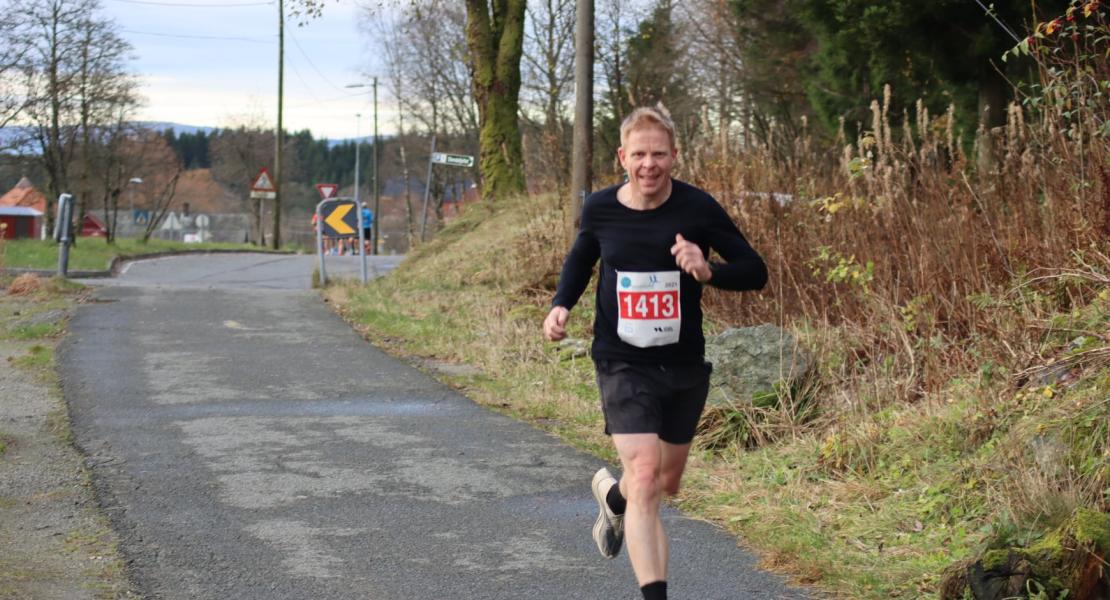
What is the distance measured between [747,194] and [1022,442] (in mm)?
6280

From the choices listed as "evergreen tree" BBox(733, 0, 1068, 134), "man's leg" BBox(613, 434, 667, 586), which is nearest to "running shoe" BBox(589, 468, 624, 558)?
"man's leg" BBox(613, 434, 667, 586)

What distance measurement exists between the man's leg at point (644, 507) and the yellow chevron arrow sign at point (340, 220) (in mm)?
16091

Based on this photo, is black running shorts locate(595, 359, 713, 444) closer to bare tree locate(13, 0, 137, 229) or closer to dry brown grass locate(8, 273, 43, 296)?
dry brown grass locate(8, 273, 43, 296)

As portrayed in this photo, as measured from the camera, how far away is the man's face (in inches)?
191

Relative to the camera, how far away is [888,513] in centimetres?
617

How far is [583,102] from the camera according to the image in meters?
14.9

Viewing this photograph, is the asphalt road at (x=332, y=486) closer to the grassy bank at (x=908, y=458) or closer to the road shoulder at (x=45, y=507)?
the road shoulder at (x=45, y=507)

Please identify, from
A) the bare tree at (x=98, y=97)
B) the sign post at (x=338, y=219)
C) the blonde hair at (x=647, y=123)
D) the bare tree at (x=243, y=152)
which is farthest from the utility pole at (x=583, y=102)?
the bare tree at (x=243, y=152)

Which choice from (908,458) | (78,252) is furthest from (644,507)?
(78,252)

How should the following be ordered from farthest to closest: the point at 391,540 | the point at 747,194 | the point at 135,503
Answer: the point at 747,194, the point at 135,503, the point at 391,540

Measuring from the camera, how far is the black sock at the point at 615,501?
5383 millimetres

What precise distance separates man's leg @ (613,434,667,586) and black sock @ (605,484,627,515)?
0.45 m

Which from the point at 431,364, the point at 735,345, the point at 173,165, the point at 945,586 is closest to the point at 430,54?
the point at 173,165

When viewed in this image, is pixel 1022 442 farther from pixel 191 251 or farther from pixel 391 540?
pixel 191 251
